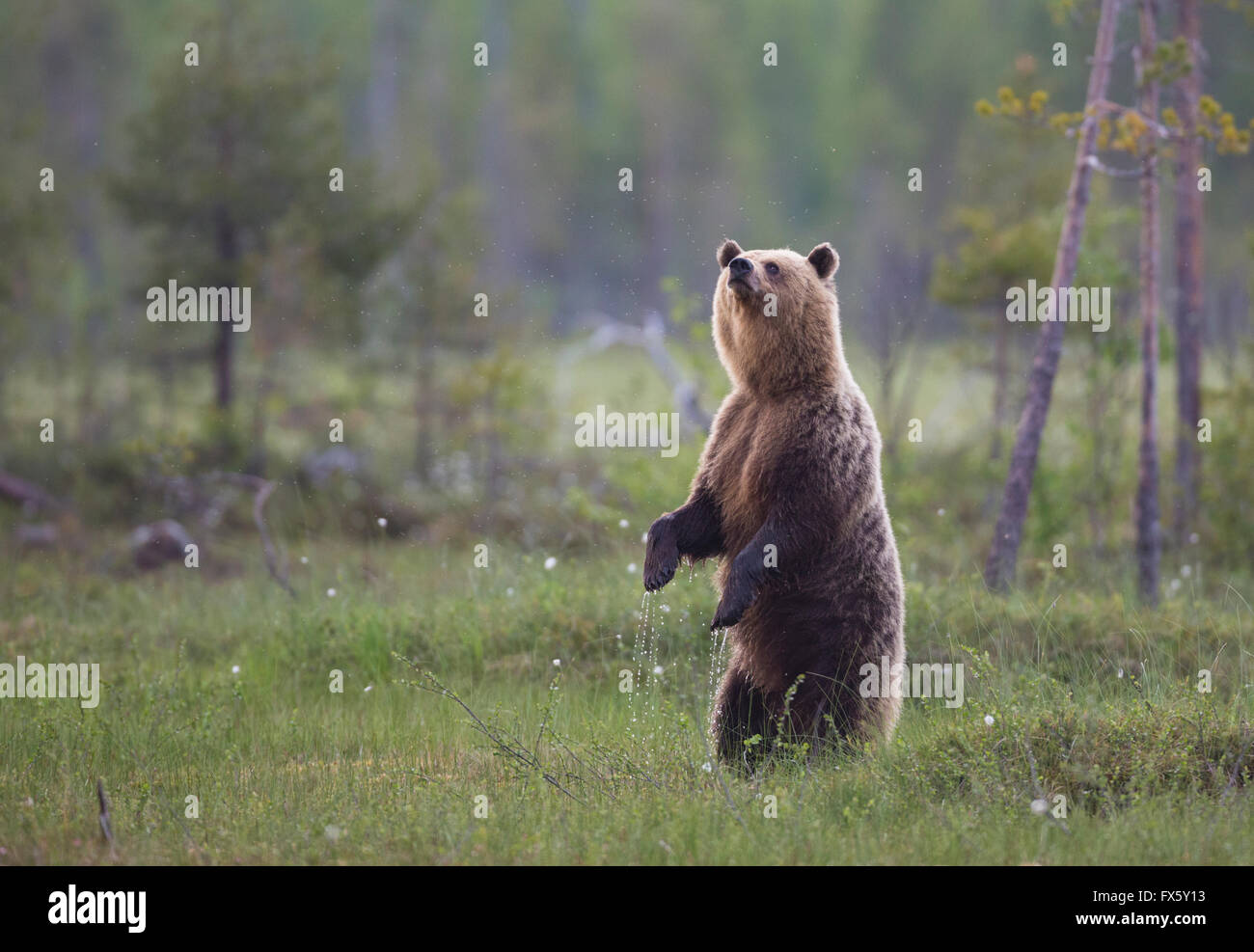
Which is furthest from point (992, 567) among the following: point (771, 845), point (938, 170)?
point (938, 170)

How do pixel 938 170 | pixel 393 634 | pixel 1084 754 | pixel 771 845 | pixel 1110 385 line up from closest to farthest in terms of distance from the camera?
pixel 771 845, pixel 1084 754, pixel 393 634, pixel 1110 385, pixel 938 170

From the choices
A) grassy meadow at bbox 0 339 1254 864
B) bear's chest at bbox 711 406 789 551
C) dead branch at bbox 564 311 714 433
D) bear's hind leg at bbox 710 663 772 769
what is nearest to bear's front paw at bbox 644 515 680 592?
bear's chest at bbox 711 406 789 551

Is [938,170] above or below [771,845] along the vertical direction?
above

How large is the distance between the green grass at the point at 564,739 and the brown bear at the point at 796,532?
0.92ft

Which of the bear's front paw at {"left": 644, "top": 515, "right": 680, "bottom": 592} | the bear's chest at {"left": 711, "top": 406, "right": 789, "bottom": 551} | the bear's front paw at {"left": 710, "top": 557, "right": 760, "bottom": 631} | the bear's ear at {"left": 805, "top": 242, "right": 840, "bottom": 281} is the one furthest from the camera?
the bear's ear at {"left": 805, "top": 242, "right": 840, "bottom": 281}

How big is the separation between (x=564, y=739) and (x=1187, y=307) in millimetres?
8198

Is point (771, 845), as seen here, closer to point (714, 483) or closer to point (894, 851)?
point (894, 851)

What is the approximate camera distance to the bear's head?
19.1ft

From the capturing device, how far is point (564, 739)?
597 centimetres

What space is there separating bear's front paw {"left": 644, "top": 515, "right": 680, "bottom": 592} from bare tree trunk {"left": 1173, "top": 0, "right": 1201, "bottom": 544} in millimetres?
6646

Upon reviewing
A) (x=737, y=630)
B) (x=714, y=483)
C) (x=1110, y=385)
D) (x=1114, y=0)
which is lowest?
(x=737, y=630)

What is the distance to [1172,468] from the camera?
12336 mm

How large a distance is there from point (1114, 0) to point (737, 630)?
543 centimetres

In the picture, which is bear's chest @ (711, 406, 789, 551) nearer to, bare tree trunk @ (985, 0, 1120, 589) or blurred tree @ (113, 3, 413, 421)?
bare tree trunk @ (985, 0, 1120, 589)
